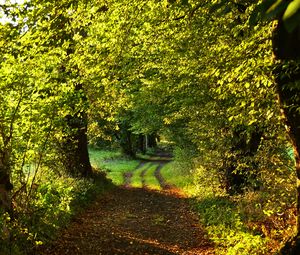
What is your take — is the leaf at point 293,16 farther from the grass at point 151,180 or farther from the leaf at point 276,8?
the grass at point 151,180

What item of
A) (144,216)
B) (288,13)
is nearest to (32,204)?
(144,216)

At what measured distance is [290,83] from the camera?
5242mm

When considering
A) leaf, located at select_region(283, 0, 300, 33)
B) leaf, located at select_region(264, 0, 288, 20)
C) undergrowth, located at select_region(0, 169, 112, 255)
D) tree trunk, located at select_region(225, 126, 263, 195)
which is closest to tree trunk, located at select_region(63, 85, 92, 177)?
undergrowth, located at select_region(0, 169, 112, 255)

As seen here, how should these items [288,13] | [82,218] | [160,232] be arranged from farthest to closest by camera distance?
1. [82,218]
2. [160,232]
3. [288,13]

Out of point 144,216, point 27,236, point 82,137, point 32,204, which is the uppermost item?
point 82,137

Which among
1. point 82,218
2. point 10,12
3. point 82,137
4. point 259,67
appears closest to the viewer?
point 259,67

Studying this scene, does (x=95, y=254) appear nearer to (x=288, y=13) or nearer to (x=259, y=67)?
(x=259, y=67)

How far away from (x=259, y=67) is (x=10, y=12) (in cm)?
508

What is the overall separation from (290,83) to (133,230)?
805 cm

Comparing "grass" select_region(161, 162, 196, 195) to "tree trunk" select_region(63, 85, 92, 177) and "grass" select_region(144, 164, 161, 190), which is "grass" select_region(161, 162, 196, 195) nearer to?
"grass" select_region(144, 164, 161, 190)

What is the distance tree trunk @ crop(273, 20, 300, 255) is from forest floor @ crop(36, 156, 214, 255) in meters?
4.49

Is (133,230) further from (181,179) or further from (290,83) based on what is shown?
A: (181,179)

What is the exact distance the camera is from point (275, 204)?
855 cm

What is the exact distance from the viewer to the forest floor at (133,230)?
9.60 metres
